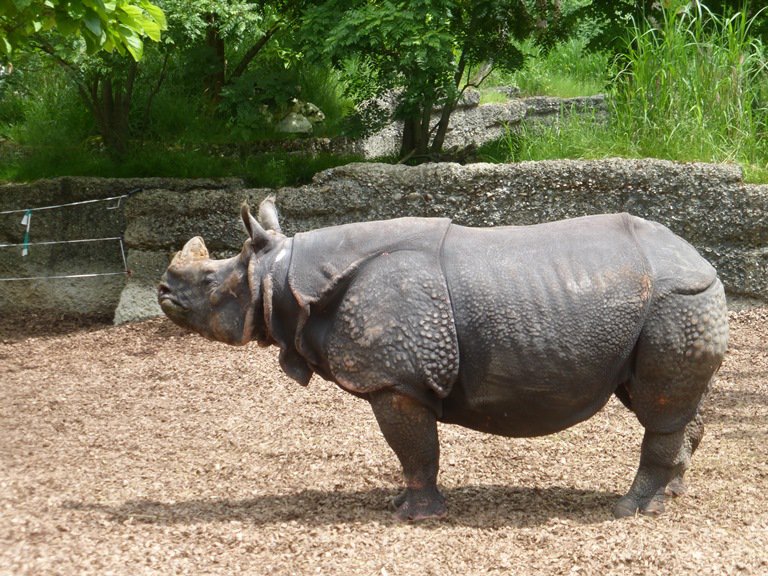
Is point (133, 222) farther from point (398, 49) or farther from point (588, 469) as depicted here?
point (588, 469)

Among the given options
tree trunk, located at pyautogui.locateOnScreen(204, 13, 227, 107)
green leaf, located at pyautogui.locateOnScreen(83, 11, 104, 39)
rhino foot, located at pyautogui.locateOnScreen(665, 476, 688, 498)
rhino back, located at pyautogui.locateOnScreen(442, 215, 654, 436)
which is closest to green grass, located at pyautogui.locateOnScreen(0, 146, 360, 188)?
tree trunk, located at pyautogui.locateOnScreen(204, 13, 227, 107)

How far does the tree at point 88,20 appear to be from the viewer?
5809 millimetres

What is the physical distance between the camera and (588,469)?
588 cm

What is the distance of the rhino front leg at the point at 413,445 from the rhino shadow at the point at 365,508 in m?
0.09

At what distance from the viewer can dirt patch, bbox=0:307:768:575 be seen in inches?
172

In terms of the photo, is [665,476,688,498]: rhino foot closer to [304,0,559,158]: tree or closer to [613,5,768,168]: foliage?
[613,5,768,168]: foliage

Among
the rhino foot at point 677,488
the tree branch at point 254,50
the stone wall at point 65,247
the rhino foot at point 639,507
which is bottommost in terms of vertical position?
the stone wall at point 65,247

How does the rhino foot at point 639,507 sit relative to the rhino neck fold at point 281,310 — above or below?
below

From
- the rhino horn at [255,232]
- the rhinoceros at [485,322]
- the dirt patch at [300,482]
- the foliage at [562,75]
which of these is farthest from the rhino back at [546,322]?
the foliage at [562,75]

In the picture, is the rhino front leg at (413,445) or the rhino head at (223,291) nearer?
the rhino front leg at (413,445)

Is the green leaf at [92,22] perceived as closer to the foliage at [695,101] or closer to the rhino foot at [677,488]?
the rhino foot at [677,488]

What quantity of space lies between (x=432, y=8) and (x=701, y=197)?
111 inches

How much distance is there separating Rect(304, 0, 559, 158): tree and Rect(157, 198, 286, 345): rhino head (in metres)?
4.13

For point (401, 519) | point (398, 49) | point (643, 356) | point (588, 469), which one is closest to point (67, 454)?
point (401, 519)
